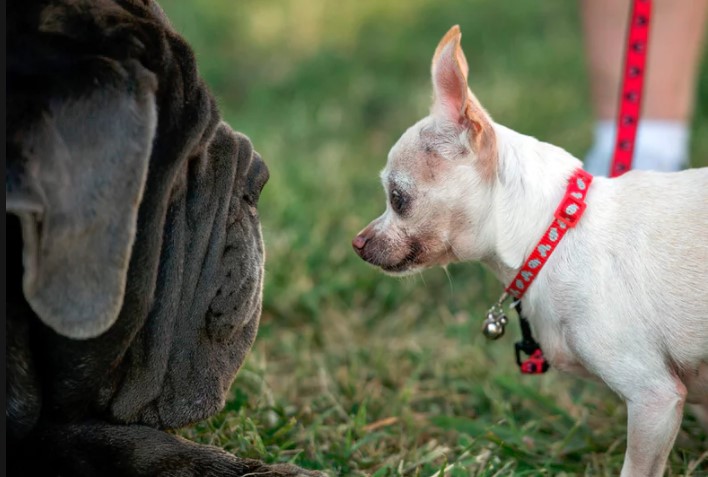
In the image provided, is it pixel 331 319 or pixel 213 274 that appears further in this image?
pixel 331 319

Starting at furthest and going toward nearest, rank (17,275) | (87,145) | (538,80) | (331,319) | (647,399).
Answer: (538,80) → (331,319) → (647,399) → (17,275) → (87,145)

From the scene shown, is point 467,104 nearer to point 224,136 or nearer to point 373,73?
point 224,136

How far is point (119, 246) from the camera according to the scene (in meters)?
2.01

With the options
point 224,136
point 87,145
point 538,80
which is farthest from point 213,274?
point 538,80

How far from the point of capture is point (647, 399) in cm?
233

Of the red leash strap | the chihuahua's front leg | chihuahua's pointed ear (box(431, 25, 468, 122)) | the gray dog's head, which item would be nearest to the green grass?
the chihuahua's front leg

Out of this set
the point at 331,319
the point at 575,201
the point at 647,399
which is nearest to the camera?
the point at 647,399

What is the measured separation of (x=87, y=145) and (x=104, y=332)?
427 millimetres

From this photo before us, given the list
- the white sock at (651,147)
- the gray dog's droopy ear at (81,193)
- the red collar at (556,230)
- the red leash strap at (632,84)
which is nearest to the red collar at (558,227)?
the red collar at (556,230)

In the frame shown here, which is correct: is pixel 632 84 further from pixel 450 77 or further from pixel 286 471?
pixel 286 471

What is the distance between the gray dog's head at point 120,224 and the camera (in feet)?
6.50

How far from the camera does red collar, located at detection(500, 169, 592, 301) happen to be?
98.3 inches

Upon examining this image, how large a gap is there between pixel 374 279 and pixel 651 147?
4.02ft

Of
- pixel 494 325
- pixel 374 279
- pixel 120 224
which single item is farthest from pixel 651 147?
pixel 120 224
